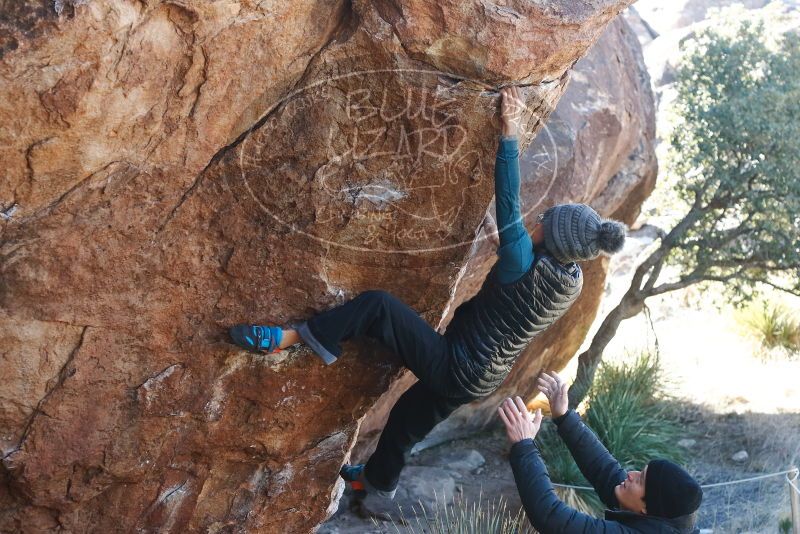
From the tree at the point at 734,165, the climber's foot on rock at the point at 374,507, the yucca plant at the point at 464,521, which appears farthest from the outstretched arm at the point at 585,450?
the tree at the point at 734,165

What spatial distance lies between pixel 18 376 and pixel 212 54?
1.81m

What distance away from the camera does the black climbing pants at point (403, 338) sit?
4.79 metres

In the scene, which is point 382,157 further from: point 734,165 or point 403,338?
point 734,165

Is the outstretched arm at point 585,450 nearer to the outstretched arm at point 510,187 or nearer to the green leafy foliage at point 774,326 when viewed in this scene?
the outstretched arm at point 510,187

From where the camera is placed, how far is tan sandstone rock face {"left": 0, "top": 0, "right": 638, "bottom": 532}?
166 inches

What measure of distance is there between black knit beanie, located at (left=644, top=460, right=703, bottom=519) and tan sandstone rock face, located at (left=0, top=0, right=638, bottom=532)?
1.85 metres

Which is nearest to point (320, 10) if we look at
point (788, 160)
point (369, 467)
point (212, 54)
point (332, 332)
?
point (212, 54)

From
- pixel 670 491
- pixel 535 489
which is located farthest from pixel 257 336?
pixel 670 491

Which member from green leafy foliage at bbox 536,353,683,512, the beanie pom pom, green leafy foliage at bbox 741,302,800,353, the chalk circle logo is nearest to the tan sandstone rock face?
the chalk circle logo

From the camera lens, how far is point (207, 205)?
464 cm

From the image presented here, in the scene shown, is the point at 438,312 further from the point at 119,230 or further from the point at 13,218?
the point at 13,218

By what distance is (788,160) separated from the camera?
8.23 metres

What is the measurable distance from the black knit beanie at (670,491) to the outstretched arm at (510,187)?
54.4 inches

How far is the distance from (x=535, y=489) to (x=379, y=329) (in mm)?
1296
